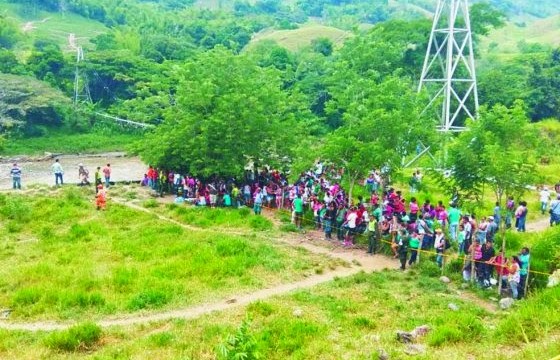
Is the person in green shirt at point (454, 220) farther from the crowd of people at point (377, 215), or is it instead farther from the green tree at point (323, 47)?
the green tree at point (323, 47)

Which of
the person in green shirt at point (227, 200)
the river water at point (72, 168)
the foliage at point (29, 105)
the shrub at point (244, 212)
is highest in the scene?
the foliage at point (29, 105)

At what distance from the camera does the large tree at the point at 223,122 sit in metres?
27.2

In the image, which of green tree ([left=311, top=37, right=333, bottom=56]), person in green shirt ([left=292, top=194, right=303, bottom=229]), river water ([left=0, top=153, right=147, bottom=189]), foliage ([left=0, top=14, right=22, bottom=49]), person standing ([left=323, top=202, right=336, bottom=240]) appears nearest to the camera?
person standing ([left=323, top=202, right=336, bottom=240])

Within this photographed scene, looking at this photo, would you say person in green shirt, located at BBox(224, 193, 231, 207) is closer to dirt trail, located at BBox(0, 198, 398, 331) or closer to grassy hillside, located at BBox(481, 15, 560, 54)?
dirt trail, located at BBox(0, 198, 398, 331)

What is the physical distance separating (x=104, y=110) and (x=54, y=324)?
45206 mm

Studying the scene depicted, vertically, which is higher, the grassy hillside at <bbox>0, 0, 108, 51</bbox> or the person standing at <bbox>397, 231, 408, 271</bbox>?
the grassy hillside at <bbox>0, 0, 108, 51</bbox>

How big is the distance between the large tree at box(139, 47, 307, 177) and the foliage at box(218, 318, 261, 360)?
16.9 metres

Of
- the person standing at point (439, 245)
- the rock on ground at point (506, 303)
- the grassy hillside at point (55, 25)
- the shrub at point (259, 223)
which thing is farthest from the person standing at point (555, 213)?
the grassy hillside at point (55, 25)

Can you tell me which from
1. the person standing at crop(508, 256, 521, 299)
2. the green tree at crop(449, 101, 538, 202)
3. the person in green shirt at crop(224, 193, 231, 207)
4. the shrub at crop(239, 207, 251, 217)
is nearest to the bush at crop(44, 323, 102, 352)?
the person standing at crop(508, 256, 521, 299)

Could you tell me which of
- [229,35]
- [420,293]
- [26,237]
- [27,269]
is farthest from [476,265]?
[229,35]

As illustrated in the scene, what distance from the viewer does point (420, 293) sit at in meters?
16.6

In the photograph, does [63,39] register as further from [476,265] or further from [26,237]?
[476,265]

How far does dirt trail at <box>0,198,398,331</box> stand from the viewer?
14.8m

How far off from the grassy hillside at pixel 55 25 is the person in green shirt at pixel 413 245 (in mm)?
71920
